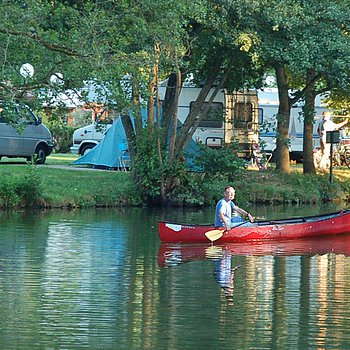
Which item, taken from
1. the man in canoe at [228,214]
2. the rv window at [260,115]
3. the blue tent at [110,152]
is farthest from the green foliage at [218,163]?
the rv window at [260,115]

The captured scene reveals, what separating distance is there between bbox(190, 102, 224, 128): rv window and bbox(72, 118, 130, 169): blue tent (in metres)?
2.69

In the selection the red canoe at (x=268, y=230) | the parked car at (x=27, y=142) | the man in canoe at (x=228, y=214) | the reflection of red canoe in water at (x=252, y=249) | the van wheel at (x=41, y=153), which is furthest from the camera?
the van wheel at (x=41, y=153)

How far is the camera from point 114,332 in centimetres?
1406

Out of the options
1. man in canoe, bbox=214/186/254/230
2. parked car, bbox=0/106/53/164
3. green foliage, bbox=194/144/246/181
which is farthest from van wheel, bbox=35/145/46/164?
man in canoe, bbox=214/186/254/230

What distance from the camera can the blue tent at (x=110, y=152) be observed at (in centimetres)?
3950

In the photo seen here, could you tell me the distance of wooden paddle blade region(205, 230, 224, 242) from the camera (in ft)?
78.7

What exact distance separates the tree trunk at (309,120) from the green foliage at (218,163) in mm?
3116

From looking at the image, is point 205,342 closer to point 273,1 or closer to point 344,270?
point 344,270

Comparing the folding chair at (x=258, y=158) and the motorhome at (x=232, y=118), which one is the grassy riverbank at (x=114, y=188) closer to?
the folding chair at (x=258, y=158)

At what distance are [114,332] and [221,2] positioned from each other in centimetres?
1639

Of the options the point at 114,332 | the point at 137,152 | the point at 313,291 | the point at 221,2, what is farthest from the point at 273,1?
the point at 114,332

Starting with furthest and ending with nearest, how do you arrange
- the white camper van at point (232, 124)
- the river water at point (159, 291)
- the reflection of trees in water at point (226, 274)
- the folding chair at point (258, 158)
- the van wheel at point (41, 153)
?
the white camper van at point (232, 124) → the van wheel at point (41, 153) → the folding chair at point (258, 158) → the reflection of trees in water at point (226, 274) → the river water at point (159, 291)

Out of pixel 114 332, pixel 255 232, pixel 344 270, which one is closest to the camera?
pixel 114 332

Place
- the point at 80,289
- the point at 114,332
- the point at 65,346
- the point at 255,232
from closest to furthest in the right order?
the point at 65,346
the point at 114,332
the point at 80,289
the point at 255,232
